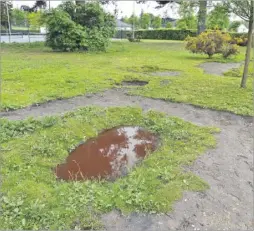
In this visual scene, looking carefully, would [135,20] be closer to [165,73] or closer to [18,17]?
[18,17]

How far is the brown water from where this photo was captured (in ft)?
11.9

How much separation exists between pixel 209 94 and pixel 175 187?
166 inches

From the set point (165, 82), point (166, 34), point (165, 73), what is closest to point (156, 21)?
point (166, 34)

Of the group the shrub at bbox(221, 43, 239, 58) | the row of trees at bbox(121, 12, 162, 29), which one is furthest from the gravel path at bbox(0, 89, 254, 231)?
the row of trees at bbox(121, 12, 162, 29)

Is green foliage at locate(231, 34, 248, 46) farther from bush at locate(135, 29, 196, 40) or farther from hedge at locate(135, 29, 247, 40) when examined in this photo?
bush at locate(135, 29, 196, 40)

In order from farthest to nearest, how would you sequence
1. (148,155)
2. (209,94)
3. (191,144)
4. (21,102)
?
1. (209,94)
2. (21,102)
3. (191,144)
4. (148,155)

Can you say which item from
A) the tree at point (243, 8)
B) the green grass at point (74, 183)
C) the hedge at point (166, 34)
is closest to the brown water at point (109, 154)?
the green grass at point (74, 183)

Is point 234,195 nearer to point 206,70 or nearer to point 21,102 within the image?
point 21,102

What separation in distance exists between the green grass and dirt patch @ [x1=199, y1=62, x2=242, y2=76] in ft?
19.6

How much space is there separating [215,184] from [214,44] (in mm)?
11403

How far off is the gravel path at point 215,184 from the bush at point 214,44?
863 centimetres

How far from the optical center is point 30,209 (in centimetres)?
274

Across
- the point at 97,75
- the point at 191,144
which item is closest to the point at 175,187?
the point at 191,144

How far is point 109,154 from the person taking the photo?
423 cm
